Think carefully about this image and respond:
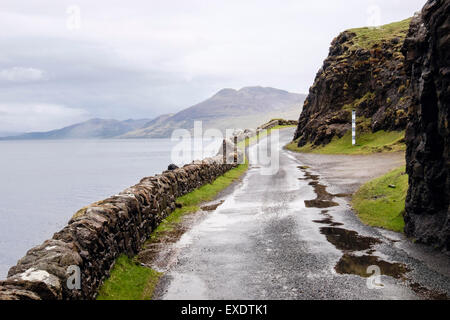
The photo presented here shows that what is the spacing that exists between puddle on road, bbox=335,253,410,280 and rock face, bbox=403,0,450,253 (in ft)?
6.76

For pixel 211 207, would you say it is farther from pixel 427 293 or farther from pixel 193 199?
pixel 427 293

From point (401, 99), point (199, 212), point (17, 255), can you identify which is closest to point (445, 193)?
point (199, 212)

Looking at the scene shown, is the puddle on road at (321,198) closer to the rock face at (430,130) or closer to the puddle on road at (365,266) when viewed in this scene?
the rock face at (430,130)

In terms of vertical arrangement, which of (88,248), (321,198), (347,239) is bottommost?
(347,239)

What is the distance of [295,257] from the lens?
11.5 metres

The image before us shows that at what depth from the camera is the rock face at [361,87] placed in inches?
1729

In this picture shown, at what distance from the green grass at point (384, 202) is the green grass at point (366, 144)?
1713 centimetres

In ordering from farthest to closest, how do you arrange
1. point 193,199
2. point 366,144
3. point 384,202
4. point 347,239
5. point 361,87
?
point 361,87, point 366,144, point 193,199, point 384,202, point 347,239

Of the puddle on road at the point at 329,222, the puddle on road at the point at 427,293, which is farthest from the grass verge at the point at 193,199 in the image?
the puddle on road at the point at 427,293

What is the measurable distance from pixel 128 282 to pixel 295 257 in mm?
4680

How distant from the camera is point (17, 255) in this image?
21.9 meters

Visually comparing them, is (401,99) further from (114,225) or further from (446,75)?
(114,225)

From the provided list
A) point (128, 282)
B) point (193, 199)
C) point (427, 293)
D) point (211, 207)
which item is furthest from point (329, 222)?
point (128, 282)
